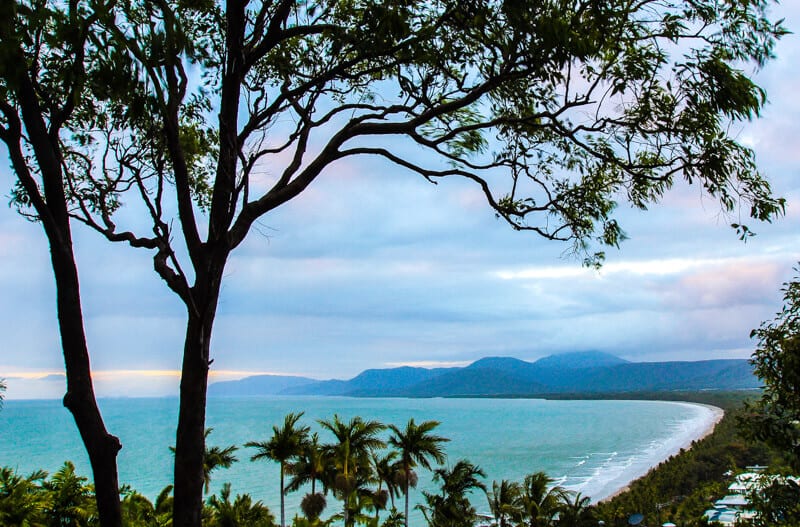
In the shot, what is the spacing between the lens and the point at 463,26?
5.46 metres

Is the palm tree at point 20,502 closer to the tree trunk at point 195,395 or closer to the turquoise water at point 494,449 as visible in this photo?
the tree trunk at point 195,395

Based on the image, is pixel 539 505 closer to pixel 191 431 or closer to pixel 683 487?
pixel 191 431

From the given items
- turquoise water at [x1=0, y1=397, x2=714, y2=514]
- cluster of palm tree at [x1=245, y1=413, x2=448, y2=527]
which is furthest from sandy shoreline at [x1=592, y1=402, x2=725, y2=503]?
cluster of palm tree at [x1=245, y1=413, x2=448, y2=527]

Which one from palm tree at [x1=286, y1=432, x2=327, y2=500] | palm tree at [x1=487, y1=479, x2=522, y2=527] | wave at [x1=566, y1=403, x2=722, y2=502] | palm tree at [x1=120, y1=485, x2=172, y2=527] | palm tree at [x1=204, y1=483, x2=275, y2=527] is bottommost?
wave at [x1=566, y1=403, x2=722, y2=502]

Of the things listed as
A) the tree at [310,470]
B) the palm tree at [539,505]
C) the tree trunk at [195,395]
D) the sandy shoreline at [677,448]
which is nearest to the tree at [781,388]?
the tree trunk at [195,395]

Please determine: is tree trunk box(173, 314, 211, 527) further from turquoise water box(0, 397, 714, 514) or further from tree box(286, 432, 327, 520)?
turquoise water box(0, 397, 714, 514)

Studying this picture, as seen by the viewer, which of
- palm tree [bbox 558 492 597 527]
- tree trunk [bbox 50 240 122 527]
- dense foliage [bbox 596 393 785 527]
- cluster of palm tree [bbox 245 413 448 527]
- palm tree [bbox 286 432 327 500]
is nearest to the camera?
tree trunk [bbox 50 240 122 527]

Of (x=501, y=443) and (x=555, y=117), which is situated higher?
(x=555, y=117)

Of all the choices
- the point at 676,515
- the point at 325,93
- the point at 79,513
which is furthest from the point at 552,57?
the point at 676,515

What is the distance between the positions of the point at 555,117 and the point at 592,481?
7354 centimetres

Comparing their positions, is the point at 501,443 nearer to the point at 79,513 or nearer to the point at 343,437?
the point at 343,437

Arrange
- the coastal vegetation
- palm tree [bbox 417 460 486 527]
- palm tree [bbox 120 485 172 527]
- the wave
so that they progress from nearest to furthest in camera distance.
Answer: the coastal vegetation, palm tree [bbox 120 485 172 527], palm tree [bbox 417 460 486 527], the wave

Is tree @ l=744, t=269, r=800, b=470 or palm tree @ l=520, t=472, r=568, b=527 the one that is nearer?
tree @ l=744, t=269, r=800, b=470

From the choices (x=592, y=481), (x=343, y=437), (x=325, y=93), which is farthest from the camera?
(x=592, y=481)
